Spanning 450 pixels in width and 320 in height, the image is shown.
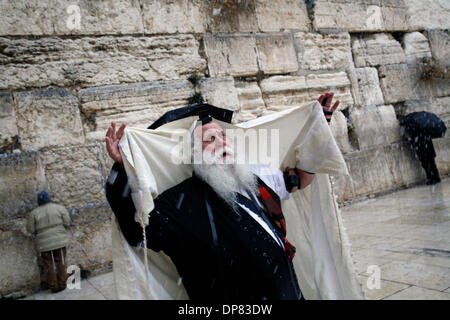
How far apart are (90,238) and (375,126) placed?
17.3ft

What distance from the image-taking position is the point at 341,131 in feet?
20.7

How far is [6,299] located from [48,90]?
7.57ft

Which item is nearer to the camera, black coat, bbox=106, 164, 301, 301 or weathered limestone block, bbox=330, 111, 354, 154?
black coat, bbox=106, 164, 301, 301

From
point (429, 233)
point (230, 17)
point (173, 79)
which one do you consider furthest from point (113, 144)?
point (230, 17)

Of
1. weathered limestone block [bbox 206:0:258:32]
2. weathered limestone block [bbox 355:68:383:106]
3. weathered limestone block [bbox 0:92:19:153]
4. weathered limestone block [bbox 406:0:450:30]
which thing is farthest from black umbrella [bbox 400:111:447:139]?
weathered limestone block [bbox 0:92:19:153]

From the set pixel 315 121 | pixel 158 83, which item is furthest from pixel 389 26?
pixel 315 121

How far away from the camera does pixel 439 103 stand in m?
7.41

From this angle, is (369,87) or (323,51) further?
(369,87)

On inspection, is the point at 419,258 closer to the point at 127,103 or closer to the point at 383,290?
the point at 383,290

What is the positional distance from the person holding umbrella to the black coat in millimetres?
5665

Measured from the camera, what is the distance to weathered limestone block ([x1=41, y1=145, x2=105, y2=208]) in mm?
4102

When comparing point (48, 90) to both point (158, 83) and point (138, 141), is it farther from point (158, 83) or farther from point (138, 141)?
point (138, 141)

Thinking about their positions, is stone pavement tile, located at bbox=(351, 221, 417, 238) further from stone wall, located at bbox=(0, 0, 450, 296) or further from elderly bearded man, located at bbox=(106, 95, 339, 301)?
elderly bearded man, located at bbox=(106, 95, 339, 301)

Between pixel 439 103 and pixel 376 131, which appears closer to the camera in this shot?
pixel 376 131
